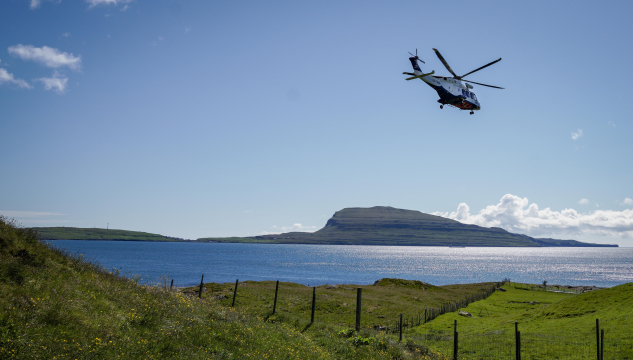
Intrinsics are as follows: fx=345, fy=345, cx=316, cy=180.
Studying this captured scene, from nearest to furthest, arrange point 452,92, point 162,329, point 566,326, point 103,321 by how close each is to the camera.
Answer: point 103,321, point 162,329, point 566,326, point 452,92

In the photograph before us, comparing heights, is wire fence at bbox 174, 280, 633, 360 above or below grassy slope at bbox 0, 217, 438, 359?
below

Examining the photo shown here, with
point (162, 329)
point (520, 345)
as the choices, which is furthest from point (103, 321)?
point (520, 345)

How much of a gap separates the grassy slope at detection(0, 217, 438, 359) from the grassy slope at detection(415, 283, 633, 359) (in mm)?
16002

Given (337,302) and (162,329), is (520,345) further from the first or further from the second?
(337,302)

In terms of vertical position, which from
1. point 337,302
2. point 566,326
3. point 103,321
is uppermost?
point 103,321

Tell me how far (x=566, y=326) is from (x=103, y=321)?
38882 mm

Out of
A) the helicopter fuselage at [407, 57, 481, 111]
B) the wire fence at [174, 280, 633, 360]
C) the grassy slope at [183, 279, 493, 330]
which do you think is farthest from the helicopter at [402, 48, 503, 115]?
the grassy slope at [183, 279, 493, 330]

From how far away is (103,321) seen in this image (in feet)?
35.1

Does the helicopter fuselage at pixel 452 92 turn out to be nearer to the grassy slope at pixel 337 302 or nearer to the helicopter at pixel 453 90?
the helicopter at pixel 453 90

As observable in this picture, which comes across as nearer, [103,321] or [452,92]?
[103,321]

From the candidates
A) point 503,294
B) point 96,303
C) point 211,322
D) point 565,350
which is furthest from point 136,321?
point 503,294

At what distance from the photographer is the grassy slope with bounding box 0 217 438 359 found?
8820 mm

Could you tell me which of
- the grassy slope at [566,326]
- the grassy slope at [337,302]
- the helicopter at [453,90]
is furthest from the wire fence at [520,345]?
the helicopter at [453,90]

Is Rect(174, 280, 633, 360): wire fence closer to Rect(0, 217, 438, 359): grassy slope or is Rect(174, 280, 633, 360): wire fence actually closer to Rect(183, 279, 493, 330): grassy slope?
Rect(0, 217, 438, 359): grassy slope
